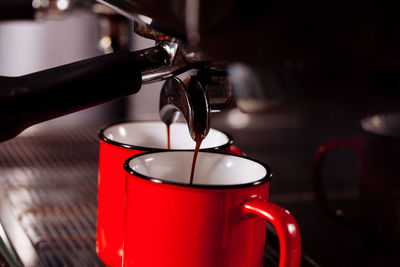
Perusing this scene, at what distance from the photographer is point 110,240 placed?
406 millimetres

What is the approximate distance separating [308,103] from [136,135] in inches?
24.7

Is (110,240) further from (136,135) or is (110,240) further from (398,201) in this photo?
(398,201)

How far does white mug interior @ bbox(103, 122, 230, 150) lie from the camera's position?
45 cm

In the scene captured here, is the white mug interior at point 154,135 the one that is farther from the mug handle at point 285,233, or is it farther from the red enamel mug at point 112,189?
the mug handle at point 285,233

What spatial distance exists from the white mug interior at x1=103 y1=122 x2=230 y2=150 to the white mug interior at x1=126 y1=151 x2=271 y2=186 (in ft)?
0.14

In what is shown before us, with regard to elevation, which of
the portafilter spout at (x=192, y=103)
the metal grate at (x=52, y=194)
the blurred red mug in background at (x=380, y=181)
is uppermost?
the portafilter spout at (x=192, y=103)

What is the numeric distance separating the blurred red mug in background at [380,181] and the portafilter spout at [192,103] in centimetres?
17

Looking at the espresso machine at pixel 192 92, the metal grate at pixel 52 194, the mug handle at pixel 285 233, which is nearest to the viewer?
the espresso machine at pixel 192 92

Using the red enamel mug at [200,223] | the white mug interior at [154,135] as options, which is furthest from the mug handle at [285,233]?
the white mug interior at [154,135]

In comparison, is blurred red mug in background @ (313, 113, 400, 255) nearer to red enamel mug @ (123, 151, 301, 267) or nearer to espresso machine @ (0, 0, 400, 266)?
espresso machine @ (0, 0, 400, 266)

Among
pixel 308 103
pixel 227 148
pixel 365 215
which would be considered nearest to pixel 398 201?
pixel 365 215

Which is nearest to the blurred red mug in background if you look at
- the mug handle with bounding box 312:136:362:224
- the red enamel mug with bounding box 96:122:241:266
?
the mug handle with bounding box 312:136:362:224

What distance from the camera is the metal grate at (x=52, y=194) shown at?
438mm

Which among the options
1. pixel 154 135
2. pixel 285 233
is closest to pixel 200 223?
pixel 285 233
